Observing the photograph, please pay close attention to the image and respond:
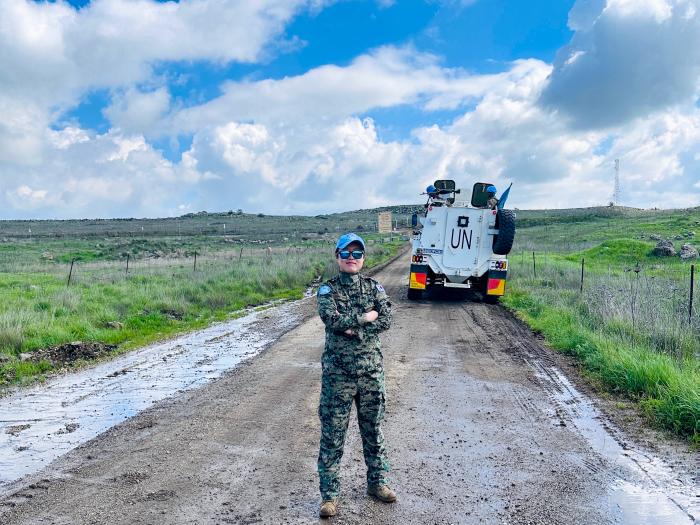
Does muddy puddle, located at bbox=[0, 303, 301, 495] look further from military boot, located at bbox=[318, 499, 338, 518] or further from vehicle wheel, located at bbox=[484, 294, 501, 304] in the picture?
vehicle wheel, located at bbox=[484, 294, 501, 304]

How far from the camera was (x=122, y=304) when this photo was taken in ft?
47.4

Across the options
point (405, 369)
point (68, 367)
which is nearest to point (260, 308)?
point (68, 367)

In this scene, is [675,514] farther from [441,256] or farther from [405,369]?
[441,256]

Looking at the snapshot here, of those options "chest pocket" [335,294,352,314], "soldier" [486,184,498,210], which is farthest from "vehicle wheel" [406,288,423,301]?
"chest pocket" [335,294,352,314]

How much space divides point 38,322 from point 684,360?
1165 cm

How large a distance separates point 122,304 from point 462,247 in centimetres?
956

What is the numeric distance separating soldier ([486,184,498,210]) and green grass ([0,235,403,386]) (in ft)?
22.9

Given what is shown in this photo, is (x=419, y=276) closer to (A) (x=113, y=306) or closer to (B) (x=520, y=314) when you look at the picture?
(B) (x=520, y=314)

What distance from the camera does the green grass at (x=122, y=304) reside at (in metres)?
10.7

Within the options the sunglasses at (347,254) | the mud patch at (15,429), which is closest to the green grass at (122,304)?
the mud patch at (15,429)

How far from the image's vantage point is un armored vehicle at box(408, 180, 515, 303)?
16.6 m

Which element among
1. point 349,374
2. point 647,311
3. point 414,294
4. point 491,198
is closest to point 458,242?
point 491,198

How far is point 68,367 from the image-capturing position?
939 centimetres

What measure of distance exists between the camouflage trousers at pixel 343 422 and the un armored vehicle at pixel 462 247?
1246cm
